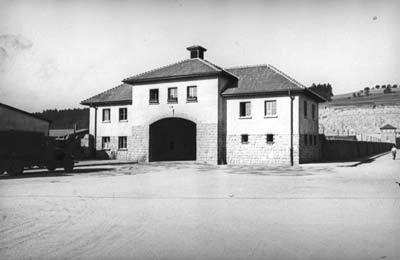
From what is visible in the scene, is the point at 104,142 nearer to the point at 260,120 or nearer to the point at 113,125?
the point at 113,125

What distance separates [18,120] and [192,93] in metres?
13.2

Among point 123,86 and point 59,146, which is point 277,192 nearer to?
point 59,146

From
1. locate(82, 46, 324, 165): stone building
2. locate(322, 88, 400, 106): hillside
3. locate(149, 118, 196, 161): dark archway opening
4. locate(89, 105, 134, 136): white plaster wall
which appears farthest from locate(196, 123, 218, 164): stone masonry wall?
locate(322, 88, 400, 106): hillside

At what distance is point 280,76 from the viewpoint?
89.4ft

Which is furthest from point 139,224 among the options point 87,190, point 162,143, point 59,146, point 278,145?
point 162,143

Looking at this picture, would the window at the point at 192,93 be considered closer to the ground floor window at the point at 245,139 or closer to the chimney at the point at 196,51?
the chimney at the point at 196,51

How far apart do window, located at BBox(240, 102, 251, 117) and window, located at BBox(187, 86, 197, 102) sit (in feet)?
11.7

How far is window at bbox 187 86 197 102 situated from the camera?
27597 millimetres

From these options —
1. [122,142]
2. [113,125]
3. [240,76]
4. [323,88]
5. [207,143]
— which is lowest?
[207,143]

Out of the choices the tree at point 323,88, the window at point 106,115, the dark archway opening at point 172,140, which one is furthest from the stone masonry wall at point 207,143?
the tree at point 323,88

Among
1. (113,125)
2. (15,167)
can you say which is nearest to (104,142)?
(113,125)

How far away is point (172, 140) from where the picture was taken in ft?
106

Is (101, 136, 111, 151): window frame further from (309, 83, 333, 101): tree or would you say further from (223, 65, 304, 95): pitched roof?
(309, 83, 333, 101): tree

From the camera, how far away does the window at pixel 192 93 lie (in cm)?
2760
